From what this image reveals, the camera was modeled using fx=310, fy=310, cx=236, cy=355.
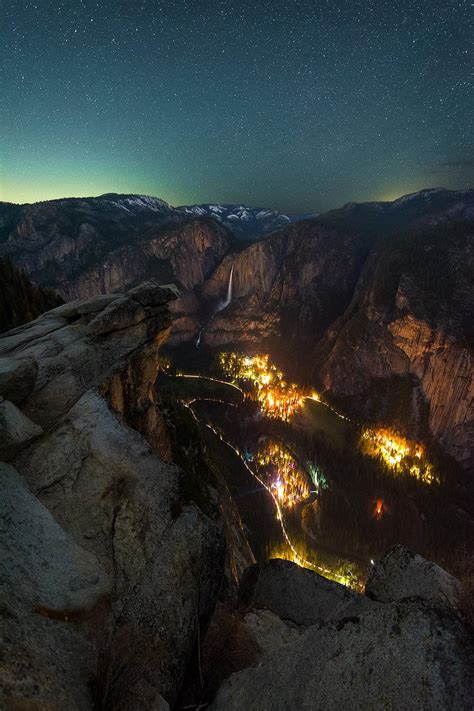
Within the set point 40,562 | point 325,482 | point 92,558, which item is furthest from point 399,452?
point 40,562

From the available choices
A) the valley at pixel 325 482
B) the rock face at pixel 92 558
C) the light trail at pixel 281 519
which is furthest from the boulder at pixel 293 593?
the valley at pixel 325 482

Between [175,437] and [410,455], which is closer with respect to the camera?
[175,437]

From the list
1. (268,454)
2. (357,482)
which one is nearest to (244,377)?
(268,454)

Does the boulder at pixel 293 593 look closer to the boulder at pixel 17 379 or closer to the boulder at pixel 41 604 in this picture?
the boulder at pixel 41 604

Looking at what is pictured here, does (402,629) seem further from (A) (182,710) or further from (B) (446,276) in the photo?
(B) (446,276)

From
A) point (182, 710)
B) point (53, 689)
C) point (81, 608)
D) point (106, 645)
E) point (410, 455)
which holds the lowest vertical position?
point (410, 455)

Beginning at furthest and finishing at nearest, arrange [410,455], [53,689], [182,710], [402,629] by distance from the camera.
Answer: [410,455], [182,710], [402,629], [53,689]

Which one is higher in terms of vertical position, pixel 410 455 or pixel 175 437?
pixel 175 437

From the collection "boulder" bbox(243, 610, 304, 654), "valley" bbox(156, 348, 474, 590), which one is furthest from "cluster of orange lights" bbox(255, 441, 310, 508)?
"boulder" bbox(243, 610, 304, 654)
